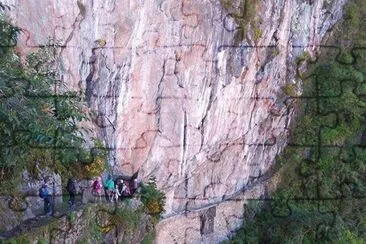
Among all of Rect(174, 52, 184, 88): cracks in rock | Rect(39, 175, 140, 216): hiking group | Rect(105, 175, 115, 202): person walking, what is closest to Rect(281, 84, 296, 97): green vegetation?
Rect(174, 52, 184, 88): cracks in rock

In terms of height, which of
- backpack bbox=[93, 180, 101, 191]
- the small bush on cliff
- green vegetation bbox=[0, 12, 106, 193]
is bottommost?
the small bush on cliff

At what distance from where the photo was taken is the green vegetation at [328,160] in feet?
24.7

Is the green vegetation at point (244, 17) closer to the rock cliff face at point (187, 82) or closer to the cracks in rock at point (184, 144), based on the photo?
the rock cliff face at point (187, 82)

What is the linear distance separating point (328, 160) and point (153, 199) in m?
2.84

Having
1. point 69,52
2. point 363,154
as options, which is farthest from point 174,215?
point 363,154

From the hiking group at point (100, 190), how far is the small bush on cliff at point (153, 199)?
0.11 m

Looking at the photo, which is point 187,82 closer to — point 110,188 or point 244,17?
point 244,17

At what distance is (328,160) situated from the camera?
8.18 m

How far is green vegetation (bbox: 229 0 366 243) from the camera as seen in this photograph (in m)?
7.53

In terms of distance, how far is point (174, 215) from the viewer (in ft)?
22.0

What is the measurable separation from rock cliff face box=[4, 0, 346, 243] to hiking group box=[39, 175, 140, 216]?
0.16 meters

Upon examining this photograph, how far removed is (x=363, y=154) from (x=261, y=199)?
172 centimetres

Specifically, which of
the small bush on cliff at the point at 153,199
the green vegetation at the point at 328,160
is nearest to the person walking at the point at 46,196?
the small bush on cliff at the point at 153,199

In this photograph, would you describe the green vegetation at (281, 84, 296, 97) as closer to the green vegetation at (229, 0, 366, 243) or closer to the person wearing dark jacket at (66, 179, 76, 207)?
the green vegetation at (229, 0, 366, 243)
